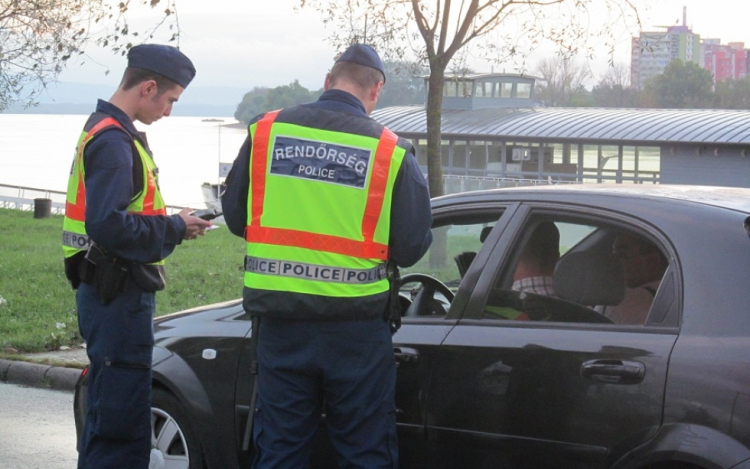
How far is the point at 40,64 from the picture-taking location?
1670 centimetres

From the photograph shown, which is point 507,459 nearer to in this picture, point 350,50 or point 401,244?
point 401,244

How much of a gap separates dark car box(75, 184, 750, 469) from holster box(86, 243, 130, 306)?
57 cm

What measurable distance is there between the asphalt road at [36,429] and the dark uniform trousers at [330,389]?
2.55 meters

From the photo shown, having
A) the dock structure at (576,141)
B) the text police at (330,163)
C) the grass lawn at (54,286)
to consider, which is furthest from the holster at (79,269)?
the dock structure at (576,141)

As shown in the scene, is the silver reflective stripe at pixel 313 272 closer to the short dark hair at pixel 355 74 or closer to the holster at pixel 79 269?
the short dark hair at pixel 355 74

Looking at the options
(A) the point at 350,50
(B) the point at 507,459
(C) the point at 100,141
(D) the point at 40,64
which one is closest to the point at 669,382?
(B) the point at 507,459

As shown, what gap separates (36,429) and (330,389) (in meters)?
3.54

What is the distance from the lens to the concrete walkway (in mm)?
7309

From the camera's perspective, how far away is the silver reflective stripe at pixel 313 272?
3273 millimetres

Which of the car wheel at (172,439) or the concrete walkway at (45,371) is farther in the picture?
the concrete walkway at (45,371)

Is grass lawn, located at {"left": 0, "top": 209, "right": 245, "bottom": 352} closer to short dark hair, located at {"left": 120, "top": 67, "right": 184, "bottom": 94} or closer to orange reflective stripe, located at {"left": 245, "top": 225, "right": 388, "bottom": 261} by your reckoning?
short dark hair, located at {"left": 120, "top": 67, "right": 184, "bottom": 94}

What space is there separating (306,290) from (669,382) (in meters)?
1.19

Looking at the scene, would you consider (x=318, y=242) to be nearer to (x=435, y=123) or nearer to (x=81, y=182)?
(x=81, y=182)

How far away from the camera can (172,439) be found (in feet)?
14.1
